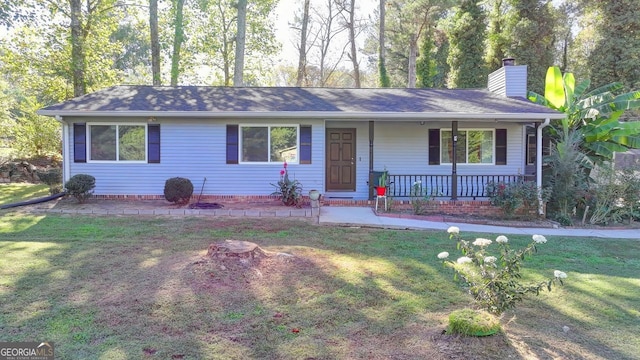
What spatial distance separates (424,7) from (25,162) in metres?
21.4

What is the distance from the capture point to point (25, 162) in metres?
17.4

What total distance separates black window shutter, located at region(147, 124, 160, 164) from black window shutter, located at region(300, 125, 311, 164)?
12.6 ft

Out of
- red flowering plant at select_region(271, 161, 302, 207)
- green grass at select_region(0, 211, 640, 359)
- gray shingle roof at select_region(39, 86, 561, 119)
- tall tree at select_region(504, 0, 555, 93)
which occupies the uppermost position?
tall tree at select_region(504, 0, 555, 93)

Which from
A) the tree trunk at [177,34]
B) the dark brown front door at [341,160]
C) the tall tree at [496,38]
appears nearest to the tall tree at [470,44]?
the tall tree at [496,38]

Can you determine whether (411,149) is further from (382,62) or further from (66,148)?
(382,62)

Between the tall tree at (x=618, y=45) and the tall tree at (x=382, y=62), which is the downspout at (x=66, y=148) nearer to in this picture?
the tall tree at (x=382, y=62)

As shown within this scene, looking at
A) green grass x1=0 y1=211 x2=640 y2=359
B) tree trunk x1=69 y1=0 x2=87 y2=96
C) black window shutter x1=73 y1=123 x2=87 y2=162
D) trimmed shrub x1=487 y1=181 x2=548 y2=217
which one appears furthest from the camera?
tree trunk x1=69 y1=0 x2=87 y2=96

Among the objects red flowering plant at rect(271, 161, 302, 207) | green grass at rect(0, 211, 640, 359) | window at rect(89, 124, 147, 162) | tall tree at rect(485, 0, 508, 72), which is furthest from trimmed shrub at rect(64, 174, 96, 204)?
tall tree at rect(485, 0, 508, 72)

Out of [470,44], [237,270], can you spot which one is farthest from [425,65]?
[237,270]

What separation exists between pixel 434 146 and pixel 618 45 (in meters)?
13.2

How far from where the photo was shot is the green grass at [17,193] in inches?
459

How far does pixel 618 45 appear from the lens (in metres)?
19.1

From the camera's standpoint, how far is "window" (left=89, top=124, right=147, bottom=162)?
1117 centimetres

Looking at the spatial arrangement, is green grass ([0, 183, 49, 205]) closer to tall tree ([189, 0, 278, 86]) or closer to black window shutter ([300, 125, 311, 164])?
black window shutter ([300, 125, 311, 164])
